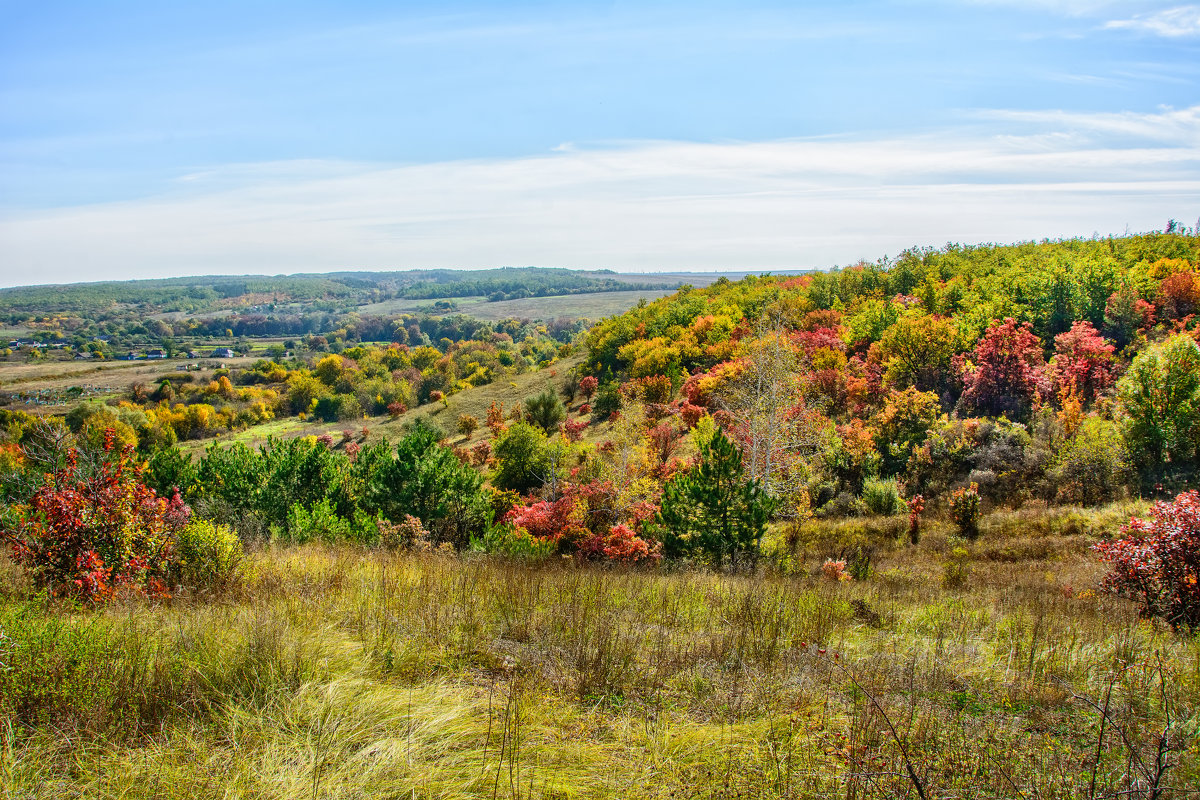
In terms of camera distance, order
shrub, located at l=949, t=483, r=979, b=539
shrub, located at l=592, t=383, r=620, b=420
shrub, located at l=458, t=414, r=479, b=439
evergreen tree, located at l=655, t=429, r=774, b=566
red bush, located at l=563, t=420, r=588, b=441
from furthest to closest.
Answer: shrub, located at l=458, t=414, r=479, b=439, shrub, located at l=592, t=383, r=620, b=420, red bush, located at l=563, t=420, r=588, b=441, shrub, located at l=949, t=483, r=979, b=539, evergreen tree, located at l=655, t=429, r=774, b=566

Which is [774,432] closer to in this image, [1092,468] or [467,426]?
[1092,468]

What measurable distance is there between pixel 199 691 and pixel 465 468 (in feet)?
61.0

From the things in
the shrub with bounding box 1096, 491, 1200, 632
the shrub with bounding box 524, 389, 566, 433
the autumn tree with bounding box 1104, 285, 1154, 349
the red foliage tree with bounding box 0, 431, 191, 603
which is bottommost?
the shrub with bounding box 524, 389, 566, 433

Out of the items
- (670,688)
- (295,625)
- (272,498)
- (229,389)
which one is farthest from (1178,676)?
(229,389)

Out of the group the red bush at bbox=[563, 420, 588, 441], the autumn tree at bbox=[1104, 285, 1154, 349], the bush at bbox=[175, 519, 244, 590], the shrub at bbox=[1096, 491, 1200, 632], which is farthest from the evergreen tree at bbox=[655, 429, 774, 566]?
the autumn tree at bbox=[1104, 285, 1154, 349]

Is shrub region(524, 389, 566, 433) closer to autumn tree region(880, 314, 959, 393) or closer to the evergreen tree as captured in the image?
autumn tree region(880, 314, 959, 393)

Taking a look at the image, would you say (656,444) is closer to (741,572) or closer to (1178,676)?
(741,572)

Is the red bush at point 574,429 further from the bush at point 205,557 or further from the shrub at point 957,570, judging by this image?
the bush at point 205,557

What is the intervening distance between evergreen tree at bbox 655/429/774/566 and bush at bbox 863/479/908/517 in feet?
35.5

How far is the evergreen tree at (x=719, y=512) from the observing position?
12.3 metres

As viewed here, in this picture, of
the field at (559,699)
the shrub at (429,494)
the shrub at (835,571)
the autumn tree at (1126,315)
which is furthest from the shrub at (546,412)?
the field at (559,699)

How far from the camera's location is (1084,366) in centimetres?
2525

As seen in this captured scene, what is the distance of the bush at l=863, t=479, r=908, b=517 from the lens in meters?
21.5

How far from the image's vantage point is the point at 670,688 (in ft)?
13.7
